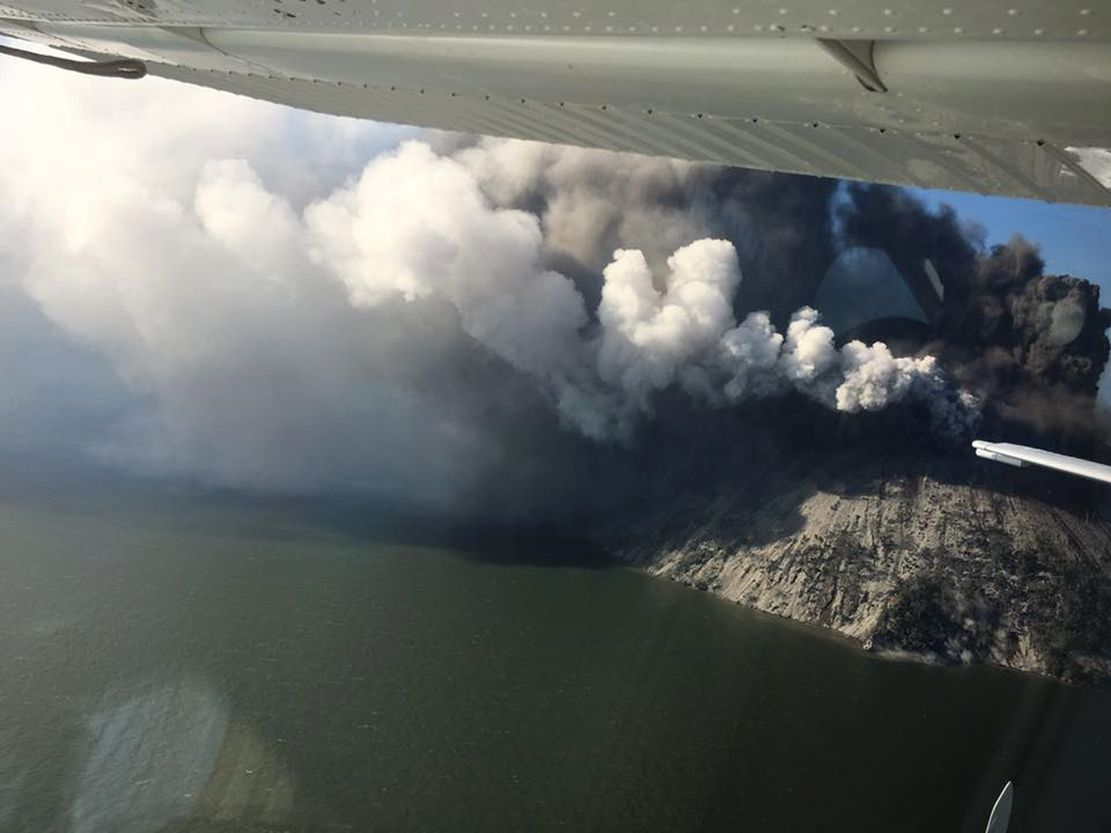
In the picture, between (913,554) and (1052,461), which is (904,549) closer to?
(913,554)

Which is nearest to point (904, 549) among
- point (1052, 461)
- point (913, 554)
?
point (913, 554)

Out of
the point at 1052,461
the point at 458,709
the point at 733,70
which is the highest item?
the point at 733,70

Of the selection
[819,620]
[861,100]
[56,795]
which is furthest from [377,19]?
[819,620]

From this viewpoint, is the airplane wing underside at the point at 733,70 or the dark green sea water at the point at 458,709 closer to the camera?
the airplane wing underside at the point at 733,70

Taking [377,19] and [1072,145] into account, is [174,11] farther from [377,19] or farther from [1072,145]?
[1072,145]

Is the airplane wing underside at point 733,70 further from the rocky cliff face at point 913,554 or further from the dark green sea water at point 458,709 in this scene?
the rocky cliff face at point 913,554

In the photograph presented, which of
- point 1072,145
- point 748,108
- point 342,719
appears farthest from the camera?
point 342,719

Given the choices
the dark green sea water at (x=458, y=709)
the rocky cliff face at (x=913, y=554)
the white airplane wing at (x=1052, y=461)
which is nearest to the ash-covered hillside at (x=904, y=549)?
the rocky cliff face at (x=913, y=554)
